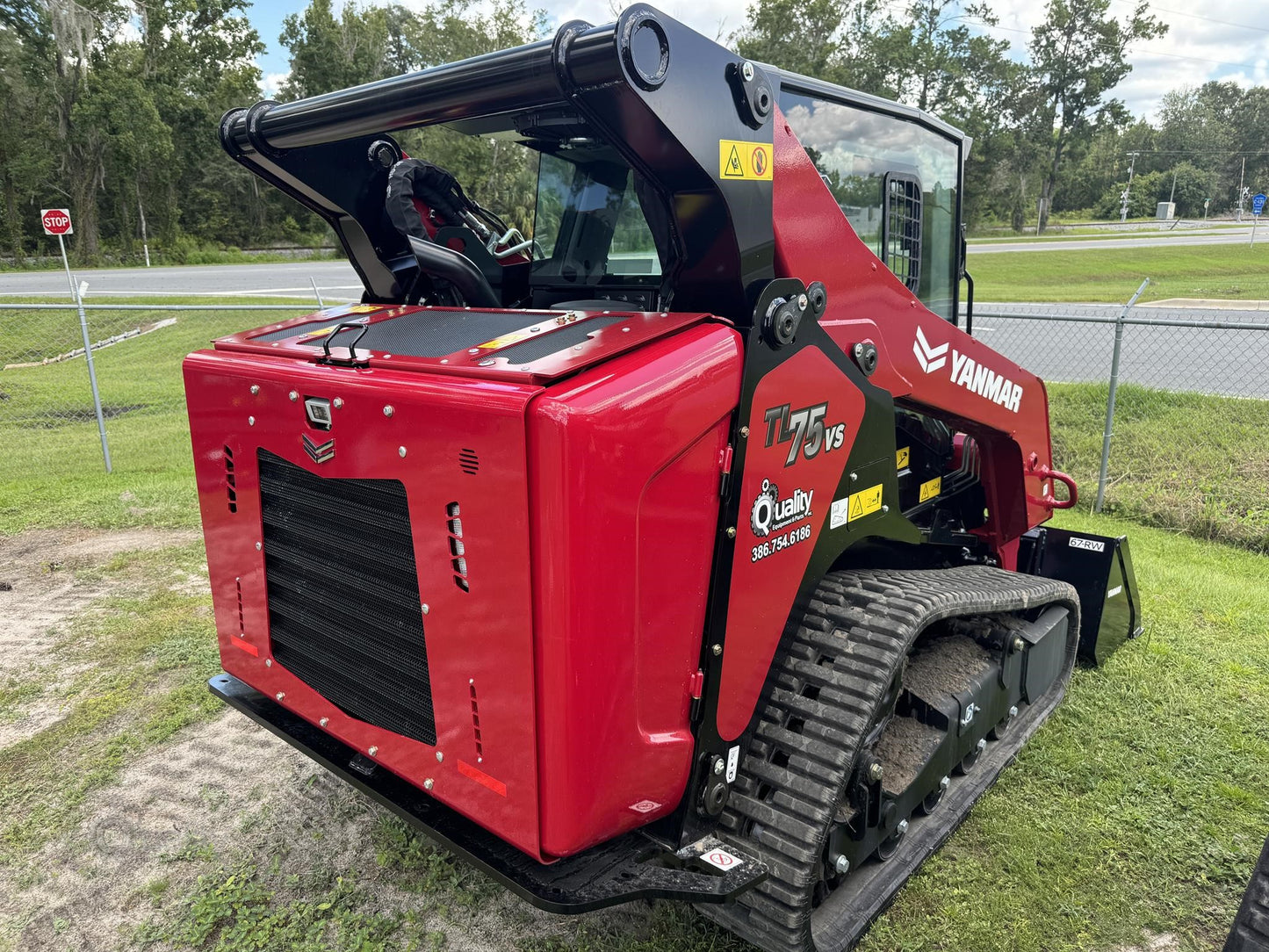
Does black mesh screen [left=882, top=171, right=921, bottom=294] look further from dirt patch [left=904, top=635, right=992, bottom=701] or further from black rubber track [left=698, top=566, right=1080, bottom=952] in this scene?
dirt patch [left=904, top=635, right=992, bottom=701]

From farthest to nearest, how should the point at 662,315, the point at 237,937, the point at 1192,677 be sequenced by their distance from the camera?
1. the point at 1192,677
2. the point at 237,937
3. the point at 662,315

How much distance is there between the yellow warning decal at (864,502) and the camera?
274 cm

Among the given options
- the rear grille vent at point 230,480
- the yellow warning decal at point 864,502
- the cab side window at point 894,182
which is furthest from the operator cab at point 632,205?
the rear grille vent at point 230,480

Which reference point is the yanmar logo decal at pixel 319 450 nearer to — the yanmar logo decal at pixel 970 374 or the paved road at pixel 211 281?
the yanmar logo decal at pixel 970 374

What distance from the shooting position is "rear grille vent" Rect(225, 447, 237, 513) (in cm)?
277

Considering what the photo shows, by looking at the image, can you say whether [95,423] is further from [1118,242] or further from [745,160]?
[1118,242]

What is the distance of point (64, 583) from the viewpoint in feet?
18.5

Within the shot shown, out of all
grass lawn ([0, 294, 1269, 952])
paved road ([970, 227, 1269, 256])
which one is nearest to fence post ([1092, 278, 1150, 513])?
grass lawn ([0, 294, 1269, 952])

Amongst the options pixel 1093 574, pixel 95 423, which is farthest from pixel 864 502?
pixel 95 423

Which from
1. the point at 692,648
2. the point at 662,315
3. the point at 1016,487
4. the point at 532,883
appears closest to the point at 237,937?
the point at 532,883

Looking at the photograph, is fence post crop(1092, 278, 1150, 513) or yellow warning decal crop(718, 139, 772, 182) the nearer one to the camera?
yellow warning decal crop(718, 139, 772, 182)

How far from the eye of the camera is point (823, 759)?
2.37 m

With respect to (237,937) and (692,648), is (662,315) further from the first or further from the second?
(237,937)

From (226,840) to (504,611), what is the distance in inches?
75.7
